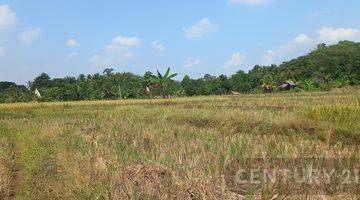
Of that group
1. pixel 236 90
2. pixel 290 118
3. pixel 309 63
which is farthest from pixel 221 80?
pixel 290 118

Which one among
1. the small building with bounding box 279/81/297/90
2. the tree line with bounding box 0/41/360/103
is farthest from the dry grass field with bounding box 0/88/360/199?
the small building with bounding box 279/81/297/90

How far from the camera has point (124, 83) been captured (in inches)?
2144

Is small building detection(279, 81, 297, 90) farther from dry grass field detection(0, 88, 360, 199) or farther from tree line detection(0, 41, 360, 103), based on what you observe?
dry grass field detection(0, 88, 360, 199)

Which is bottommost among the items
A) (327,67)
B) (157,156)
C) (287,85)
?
(157,156)

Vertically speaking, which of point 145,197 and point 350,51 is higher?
point 350,51

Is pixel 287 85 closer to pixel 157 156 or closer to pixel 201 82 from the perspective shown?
pixel 201 82

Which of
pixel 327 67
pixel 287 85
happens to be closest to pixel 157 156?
pixel 287 85

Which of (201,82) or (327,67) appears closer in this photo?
(327,67)

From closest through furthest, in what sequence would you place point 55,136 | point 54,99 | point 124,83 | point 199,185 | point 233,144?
point 199,185 → point 233,144 → point 55,136 → point 54,99 → point 124,83

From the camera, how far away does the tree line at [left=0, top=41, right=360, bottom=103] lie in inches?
1812

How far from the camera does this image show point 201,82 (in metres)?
68.5

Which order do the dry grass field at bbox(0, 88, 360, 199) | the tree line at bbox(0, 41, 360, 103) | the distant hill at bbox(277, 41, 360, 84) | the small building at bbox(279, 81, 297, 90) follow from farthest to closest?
the distant hill at bbox(277, 41, 360, 84), the small building at bbox(279, 81, 297, 90), the tree line at bbox(0, 41, 360, 103), the dry grass field at bbox(0, 88, 360, 199)

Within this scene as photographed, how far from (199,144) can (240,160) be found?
1879 millimetres

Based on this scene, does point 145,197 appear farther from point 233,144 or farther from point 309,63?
point 309,63
